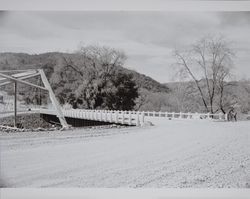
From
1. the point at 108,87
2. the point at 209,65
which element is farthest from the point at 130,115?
the point at 209,65

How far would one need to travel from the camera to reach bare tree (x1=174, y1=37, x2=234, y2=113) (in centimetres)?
424

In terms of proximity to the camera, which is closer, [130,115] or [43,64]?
[43,64]

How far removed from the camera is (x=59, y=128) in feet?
14.2

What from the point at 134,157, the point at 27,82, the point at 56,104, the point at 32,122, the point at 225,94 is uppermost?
the point at 27,82

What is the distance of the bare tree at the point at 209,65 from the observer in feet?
13.9

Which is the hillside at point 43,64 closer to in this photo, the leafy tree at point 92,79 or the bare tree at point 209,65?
the leafy tree at point 92,79

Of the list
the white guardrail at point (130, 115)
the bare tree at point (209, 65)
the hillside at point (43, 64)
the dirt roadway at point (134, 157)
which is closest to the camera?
the dirt roadway at point (134, 157)

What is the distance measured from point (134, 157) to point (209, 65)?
135 cm

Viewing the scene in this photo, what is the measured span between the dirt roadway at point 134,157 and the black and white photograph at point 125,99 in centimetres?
1

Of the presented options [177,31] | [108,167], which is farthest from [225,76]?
[108,167]

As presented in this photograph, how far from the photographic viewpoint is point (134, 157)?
13.6 feet

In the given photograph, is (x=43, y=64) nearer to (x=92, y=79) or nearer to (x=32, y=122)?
(x=92, y=79)

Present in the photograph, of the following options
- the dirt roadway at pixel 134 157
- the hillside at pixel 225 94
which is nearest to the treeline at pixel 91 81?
the hillside at pixel 225 94

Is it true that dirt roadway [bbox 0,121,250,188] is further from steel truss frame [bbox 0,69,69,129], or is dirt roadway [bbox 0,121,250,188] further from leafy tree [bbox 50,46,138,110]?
leafy tree [bbox 50,46,138,110]
